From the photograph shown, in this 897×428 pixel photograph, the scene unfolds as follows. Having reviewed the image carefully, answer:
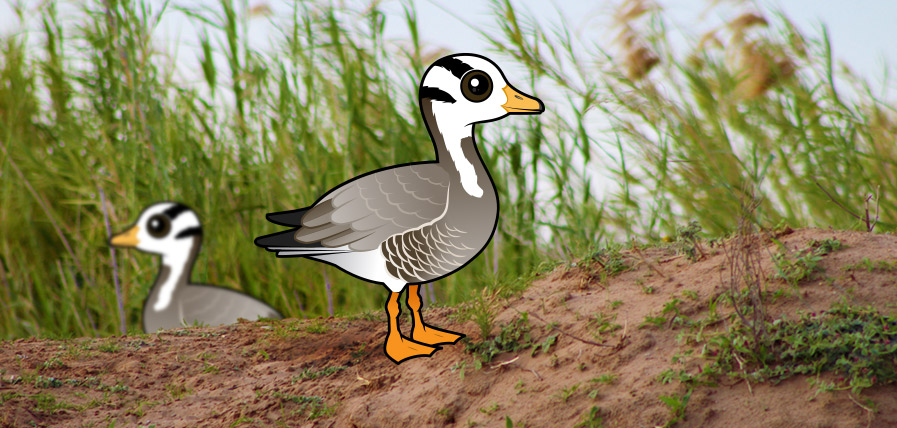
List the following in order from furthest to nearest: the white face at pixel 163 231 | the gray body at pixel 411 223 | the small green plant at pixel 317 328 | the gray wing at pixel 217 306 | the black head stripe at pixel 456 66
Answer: the white face at pixel 163 231 < the gray wing at pixel 217 306 < the small green plant at pixel 317 328 < the black head stripe at pixel 456 66 < the gray body at pixel 411 223

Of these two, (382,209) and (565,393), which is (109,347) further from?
(565,393)

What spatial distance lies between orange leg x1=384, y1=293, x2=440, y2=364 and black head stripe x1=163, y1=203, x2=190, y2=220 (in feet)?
6.94

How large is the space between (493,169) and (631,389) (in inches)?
87.6

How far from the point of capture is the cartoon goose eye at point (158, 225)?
444 centimetres

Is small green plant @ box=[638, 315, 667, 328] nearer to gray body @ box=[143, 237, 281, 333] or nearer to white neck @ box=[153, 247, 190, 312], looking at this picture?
gray body @ box=[143, 237, 281, 333]

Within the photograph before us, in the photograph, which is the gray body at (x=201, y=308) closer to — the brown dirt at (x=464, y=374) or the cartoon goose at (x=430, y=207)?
the brown dirt at (x=464, y=374)

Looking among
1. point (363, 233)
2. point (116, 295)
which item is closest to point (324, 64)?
point (116, 295)

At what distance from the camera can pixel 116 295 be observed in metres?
4.65

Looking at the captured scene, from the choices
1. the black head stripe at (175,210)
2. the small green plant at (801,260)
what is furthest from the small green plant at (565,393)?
the black head stripe at (175,210)

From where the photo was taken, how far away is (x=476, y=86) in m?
2.67

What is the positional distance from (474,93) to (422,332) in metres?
0.85

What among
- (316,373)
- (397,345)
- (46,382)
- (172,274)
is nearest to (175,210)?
(172,274)

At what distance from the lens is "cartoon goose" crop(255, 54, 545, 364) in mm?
2551

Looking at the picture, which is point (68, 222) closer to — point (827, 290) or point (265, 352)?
point (265, 352)
